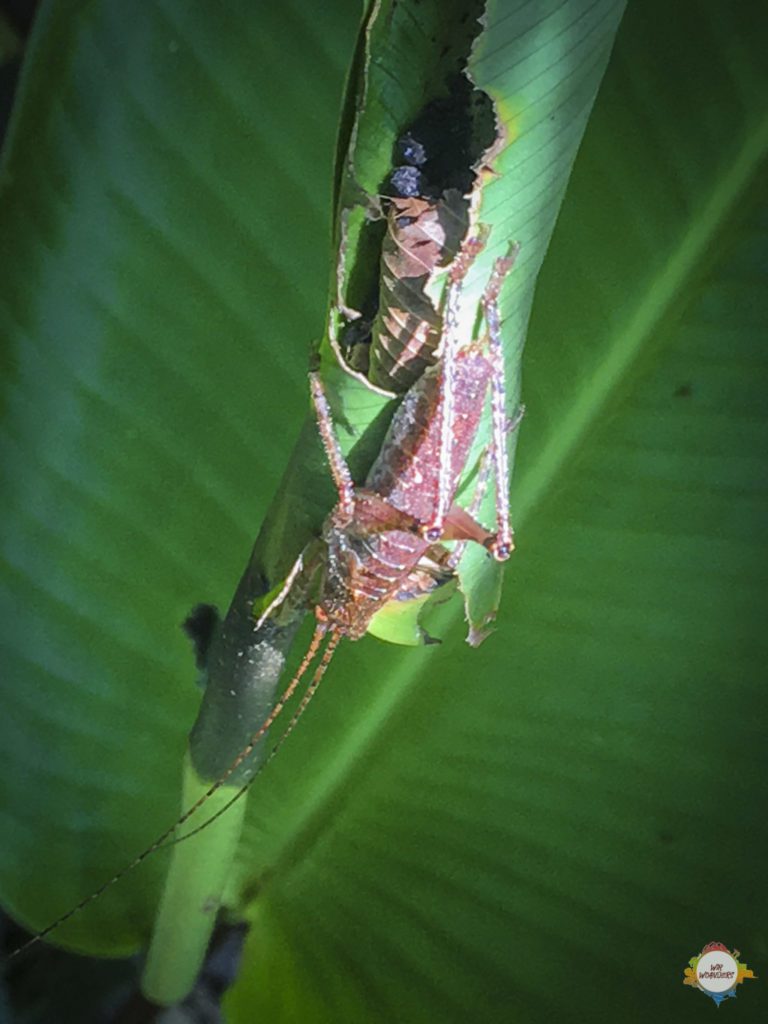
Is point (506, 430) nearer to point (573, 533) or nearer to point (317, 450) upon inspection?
point (317, 450)

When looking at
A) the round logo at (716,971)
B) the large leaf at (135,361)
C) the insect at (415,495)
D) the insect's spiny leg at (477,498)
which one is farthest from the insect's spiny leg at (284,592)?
the round logo at (716,971)

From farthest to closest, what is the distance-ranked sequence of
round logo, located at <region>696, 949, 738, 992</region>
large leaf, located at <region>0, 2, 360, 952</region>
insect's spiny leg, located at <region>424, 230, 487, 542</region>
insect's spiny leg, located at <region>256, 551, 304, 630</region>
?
round logo, located at <region>696, 949, 738, 992</region>, large leaf, located at <region>0, 2, 360, 952</region>, insect's spiny leg, located at <region>256, 551, 304, 630</region>, insect's spiny leg, located at <region>424, 230, 487, 542</region>

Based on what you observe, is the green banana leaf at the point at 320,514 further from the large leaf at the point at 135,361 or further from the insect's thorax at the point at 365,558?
the insect's thorax at the point at 365,558

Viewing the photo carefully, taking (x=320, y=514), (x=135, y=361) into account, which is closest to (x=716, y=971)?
(x=320, y=514)

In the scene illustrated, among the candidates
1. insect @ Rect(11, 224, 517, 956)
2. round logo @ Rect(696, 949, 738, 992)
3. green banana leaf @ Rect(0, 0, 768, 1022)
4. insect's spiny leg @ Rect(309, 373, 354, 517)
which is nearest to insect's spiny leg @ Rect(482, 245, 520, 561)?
insect @ Rect(11, 224, 517, 956)

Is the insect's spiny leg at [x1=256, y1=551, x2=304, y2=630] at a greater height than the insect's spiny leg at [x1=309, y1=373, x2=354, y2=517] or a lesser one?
lesser

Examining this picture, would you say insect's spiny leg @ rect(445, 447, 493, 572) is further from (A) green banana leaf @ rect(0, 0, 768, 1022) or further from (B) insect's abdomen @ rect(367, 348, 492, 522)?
(A) green banana leaf @ rect(0, 0, 768, 1022)

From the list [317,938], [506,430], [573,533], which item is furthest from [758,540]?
[317,938]
